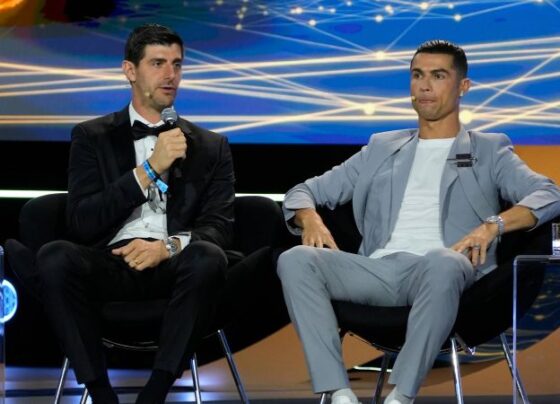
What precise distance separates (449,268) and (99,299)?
118 cm

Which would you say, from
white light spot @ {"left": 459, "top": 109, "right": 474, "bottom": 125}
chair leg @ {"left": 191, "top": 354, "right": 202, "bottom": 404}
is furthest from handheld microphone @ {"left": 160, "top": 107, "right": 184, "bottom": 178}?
white light spot @ {"left": 459, "top": 109, "right": 474, "bottom": 125}

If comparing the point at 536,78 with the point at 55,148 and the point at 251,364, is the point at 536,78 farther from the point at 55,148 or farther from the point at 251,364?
the point at 55,148

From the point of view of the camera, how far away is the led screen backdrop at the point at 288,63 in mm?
5539

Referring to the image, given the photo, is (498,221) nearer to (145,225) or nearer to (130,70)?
(145,225)

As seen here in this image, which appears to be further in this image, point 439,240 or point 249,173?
point 249,173

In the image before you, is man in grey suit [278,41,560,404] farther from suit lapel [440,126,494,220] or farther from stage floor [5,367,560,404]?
stage floor [5,367,560,404]

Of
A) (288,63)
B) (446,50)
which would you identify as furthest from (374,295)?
(288,63)

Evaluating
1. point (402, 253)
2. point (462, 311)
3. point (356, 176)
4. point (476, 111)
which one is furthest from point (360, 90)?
point (462, 311)

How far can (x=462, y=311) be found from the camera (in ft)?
12.0

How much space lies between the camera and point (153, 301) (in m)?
3.84

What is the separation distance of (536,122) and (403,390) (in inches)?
97.5

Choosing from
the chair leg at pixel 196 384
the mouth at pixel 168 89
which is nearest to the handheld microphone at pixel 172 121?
the mouth at pixel 168 89

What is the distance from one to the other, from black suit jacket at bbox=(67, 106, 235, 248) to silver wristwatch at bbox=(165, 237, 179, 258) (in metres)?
0.07

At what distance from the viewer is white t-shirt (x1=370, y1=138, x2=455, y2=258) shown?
4.06m
